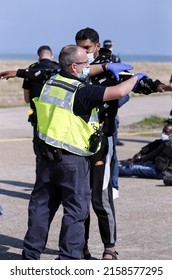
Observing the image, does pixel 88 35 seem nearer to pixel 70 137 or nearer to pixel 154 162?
pixel 70 137

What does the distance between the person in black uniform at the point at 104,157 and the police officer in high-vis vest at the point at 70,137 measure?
368 millimetres

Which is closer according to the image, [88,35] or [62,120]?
[62,120]

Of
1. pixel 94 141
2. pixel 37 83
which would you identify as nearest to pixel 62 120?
pixel 94 141

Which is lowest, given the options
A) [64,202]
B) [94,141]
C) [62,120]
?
[64,202]

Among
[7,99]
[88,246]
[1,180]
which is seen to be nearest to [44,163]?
[88,246]

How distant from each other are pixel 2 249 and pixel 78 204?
1.52 metres

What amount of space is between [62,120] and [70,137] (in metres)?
0.14

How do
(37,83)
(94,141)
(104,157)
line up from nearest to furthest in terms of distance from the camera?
(94,141) → (104,157) → (37,83)

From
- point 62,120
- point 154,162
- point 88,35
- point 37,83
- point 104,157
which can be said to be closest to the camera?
point 62,120

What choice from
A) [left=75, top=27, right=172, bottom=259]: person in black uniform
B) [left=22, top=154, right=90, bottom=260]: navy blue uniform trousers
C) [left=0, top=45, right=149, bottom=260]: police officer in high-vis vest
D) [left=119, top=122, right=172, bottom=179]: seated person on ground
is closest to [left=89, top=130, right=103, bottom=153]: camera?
[left=0, top=45, right=149, bottom=260]: police officer in high-vis vest

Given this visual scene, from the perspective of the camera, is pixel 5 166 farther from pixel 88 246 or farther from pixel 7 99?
pixel 7 99

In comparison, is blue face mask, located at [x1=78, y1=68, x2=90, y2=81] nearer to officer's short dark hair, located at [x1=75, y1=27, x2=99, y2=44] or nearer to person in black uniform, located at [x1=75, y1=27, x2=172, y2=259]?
person in black uniform, located at [x1=75, y1=27, x2=172, y2=259]

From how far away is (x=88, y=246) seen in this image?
7.80 m

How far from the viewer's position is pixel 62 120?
6293mm
